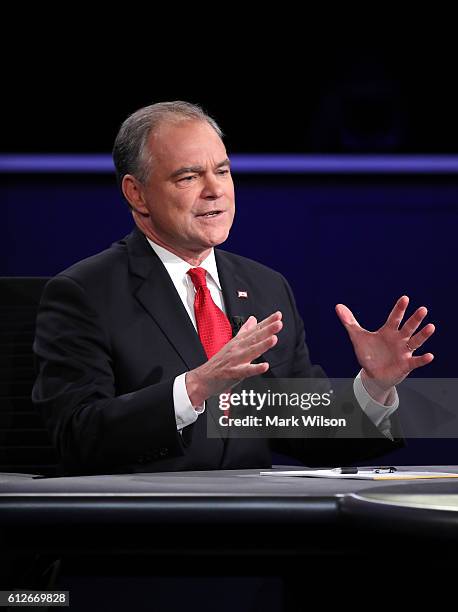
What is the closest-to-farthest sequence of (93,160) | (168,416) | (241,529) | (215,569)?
(241,529), (215,569), (168,416), (93,160)

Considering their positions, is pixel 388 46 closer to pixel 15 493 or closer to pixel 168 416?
pixel 168 416

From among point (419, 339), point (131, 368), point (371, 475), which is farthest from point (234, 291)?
point (371, 475)

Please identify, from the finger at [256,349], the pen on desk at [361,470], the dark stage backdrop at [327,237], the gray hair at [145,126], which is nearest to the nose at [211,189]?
the gray hair at [145,126]

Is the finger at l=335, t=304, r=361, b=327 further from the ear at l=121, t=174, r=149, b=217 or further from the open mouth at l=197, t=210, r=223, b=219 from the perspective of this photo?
the ear at l=121, t=174, r=149, b=217

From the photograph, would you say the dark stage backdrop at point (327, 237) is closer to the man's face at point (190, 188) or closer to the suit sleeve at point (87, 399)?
the man's face at point (190, 188)

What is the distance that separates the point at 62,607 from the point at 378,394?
795 mm

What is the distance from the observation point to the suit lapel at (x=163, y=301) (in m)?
1.97

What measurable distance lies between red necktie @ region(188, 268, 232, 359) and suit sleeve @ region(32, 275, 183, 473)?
0.61 ft

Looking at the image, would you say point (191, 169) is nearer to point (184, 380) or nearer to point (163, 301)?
point (163, 301)

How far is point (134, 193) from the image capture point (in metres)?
2.23

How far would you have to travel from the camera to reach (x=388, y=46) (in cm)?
355

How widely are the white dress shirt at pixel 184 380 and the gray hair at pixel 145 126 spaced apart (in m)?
0.16

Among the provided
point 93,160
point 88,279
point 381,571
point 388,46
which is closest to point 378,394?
point 88,279

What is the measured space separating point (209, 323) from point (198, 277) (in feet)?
0.40
